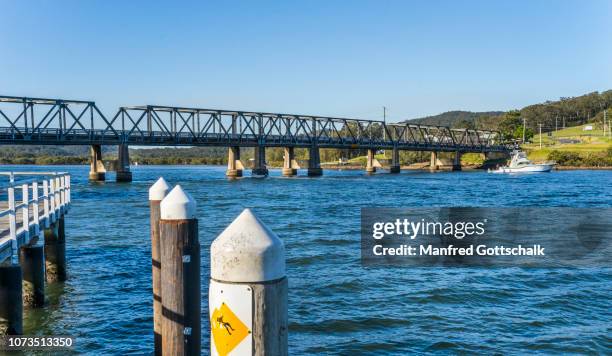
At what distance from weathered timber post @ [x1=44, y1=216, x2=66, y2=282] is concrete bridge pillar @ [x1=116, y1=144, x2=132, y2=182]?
80304 mm

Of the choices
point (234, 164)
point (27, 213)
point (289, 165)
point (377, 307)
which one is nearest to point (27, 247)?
point (27, 213)

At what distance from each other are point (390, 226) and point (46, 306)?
2381 centimetres

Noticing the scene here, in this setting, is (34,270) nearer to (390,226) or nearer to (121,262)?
(121,262)

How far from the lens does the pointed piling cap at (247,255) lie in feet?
11.5

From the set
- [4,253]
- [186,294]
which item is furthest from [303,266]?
[186,294]

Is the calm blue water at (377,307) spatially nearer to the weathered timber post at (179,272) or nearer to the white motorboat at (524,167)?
the weathered timber post at (179,272)

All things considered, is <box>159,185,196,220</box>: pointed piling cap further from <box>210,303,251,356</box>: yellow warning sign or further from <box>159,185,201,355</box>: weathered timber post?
<box>210,303,251,356</box>: yellow warning sign

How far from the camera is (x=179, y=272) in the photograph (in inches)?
271

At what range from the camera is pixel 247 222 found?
3645 mm

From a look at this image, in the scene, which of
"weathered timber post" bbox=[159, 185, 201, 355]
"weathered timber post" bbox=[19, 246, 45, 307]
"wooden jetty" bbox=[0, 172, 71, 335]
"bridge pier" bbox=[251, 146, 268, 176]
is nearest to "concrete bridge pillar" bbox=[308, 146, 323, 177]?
"bridge pier" bbox=[251, 146, 268, 176]

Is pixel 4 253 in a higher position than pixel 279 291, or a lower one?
lower

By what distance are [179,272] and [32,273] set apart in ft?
32.7

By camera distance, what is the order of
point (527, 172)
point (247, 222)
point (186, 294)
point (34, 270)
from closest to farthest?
point (247, 222)
point (186, 294)
point (34, 270)
point (527, 172)

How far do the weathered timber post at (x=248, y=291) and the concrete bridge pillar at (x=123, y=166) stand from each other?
3843 inches
